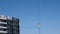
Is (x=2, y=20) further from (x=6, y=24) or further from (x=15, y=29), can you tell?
(x=15, y=29)

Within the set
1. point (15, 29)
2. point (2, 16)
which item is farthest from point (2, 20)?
point (15, 29)

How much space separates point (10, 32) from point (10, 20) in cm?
626

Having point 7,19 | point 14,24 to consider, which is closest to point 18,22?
point 14,24

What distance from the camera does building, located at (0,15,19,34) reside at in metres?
117

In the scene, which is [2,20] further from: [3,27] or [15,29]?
[15,29]

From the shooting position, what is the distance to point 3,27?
117 metres

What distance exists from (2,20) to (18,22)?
13994 millimetres

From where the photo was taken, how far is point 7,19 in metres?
118

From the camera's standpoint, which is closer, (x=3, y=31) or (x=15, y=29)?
(x=3, y=31)

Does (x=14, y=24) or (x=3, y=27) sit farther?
(x=14, y=24)

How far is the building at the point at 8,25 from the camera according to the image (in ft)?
385

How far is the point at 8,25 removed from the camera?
120 metres

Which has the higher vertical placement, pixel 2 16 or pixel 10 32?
pixel 2 16

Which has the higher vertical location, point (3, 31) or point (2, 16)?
point (2, 16)
